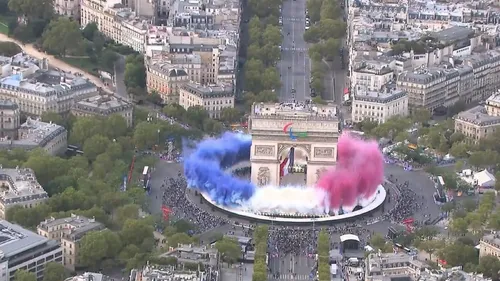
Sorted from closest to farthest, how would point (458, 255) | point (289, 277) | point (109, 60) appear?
point (289, 277), point (458, 255), point (109, 60)

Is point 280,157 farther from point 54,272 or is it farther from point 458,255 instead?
point 54,272

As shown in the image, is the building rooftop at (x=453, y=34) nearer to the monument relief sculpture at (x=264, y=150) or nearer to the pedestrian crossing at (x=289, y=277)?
the monument relief sculpture at (x=264, y=150)

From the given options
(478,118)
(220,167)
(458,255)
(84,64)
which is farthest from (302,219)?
(84,64)

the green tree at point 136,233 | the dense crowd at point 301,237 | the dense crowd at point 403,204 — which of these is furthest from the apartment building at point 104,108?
the green tree at point 136,233

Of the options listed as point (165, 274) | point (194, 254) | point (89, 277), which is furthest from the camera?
point (194, 254)

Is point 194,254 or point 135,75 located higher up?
point 135,75

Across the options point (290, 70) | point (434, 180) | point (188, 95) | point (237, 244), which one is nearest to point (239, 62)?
point (290, 70)

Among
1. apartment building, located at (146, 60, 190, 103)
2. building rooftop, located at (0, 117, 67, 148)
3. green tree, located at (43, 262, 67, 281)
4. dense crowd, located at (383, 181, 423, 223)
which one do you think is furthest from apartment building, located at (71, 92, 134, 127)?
green tree, located at (43, 262, 67, 281)
